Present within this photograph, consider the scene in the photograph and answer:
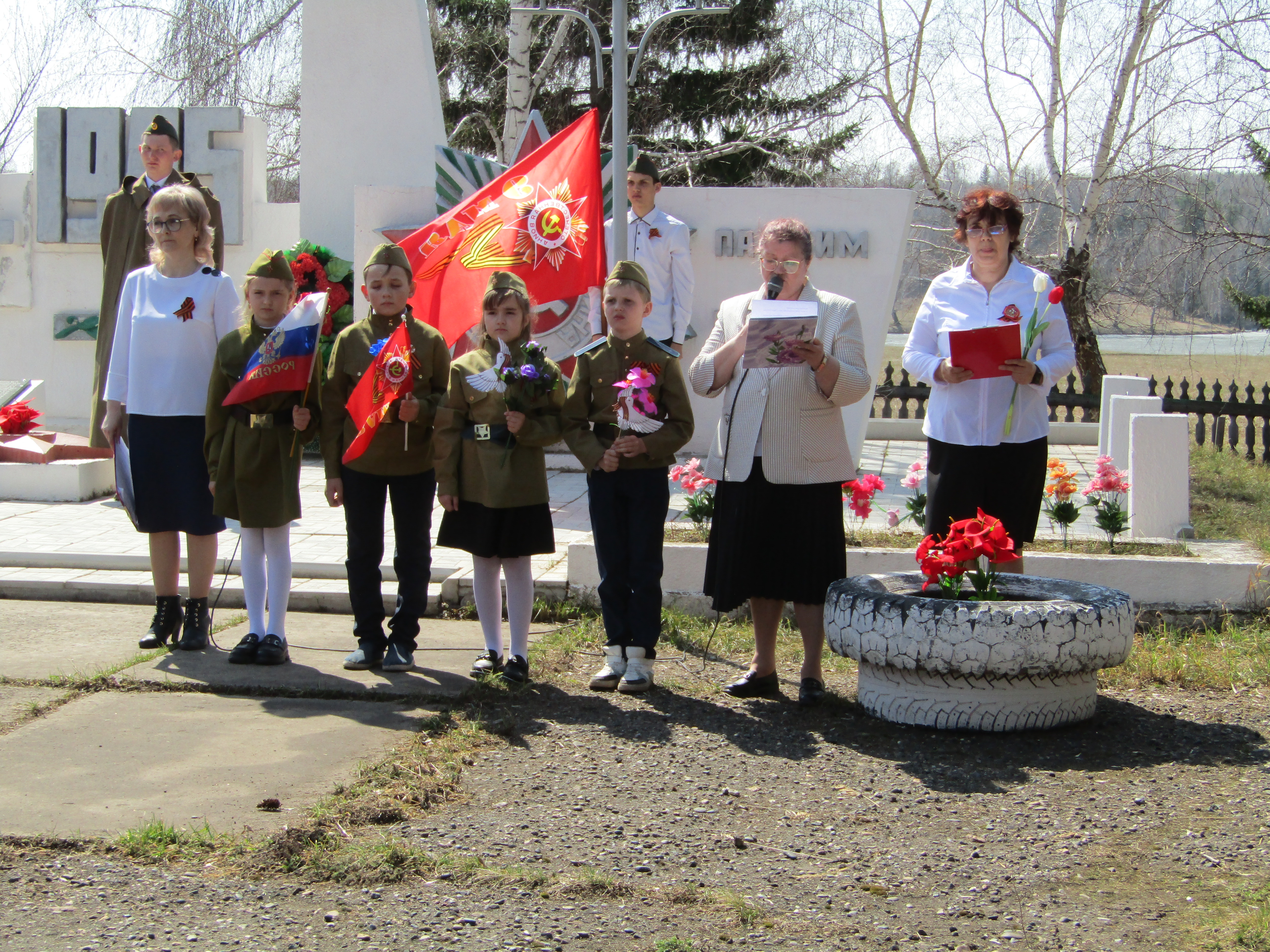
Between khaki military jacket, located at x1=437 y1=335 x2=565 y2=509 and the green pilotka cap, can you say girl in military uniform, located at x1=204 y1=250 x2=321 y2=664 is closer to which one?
khaki military jacket, located at x1=437 y1=335 x2=565 y2=509

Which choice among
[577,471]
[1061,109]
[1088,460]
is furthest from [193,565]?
[1061,109]

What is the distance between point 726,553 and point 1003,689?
3.76ft

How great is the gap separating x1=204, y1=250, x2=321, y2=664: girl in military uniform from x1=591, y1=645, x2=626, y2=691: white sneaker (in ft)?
4.63

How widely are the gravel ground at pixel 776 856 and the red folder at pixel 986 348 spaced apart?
54.8 inches

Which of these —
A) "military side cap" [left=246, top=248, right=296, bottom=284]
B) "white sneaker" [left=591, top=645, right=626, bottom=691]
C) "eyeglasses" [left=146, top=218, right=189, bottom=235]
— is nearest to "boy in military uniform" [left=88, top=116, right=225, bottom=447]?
"eyeglasses" [left=146, top=218, right=189, bottom=235]

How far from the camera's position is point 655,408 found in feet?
16.0

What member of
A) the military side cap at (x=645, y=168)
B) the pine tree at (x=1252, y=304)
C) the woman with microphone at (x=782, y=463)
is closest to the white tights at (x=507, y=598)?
the woman with microphone at (x=782, y=463)

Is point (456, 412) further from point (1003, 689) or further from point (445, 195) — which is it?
point (445, 195)

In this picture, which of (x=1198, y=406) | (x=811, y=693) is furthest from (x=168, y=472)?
(x=1198, y=406)

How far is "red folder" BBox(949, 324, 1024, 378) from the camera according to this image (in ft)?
15.5

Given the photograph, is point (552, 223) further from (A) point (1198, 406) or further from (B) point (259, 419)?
(A) point (1198, 406)

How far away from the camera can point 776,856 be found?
3332 millimetres

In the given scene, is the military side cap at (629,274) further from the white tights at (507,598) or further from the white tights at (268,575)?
the white tights at (268,575)

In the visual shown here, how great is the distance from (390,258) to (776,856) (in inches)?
120
